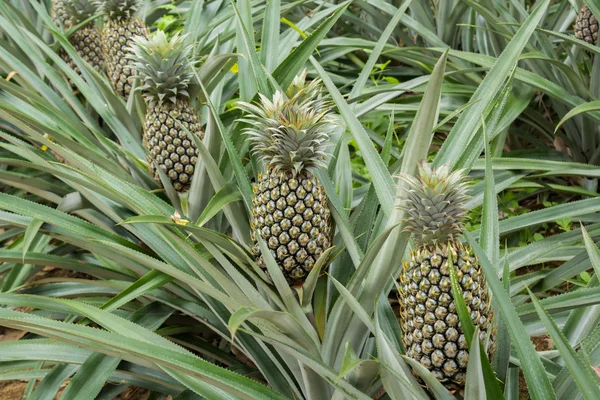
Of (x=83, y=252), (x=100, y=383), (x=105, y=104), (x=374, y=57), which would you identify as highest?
(x=374, y=57)

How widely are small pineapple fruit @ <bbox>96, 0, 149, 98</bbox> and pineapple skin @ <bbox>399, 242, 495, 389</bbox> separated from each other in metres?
1.11

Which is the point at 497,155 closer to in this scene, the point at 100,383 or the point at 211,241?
the point at 211,241

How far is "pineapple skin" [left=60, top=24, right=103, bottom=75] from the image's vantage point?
1976 mm

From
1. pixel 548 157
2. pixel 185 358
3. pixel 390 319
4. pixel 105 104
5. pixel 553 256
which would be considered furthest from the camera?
pixel 548 157

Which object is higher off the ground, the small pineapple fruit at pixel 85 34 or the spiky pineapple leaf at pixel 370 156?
the small pineapple fruit at pixel 85 34

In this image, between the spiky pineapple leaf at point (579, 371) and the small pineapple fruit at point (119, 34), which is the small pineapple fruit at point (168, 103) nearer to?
the small pineapple fruit at point (119, 34)

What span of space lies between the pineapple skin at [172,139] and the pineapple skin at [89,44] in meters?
0.70

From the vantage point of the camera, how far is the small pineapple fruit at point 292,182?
1.02 metres

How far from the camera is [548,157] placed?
1.88 meters

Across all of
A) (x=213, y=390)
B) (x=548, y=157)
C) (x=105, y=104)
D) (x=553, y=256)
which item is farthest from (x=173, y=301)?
(x=548, y=157)

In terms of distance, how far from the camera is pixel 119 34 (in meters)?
1.71

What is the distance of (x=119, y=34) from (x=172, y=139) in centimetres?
50

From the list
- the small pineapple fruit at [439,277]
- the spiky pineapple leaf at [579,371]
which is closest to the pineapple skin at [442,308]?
the small pineapple fruit at [439,277]

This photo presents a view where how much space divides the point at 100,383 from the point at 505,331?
2.35 ft
